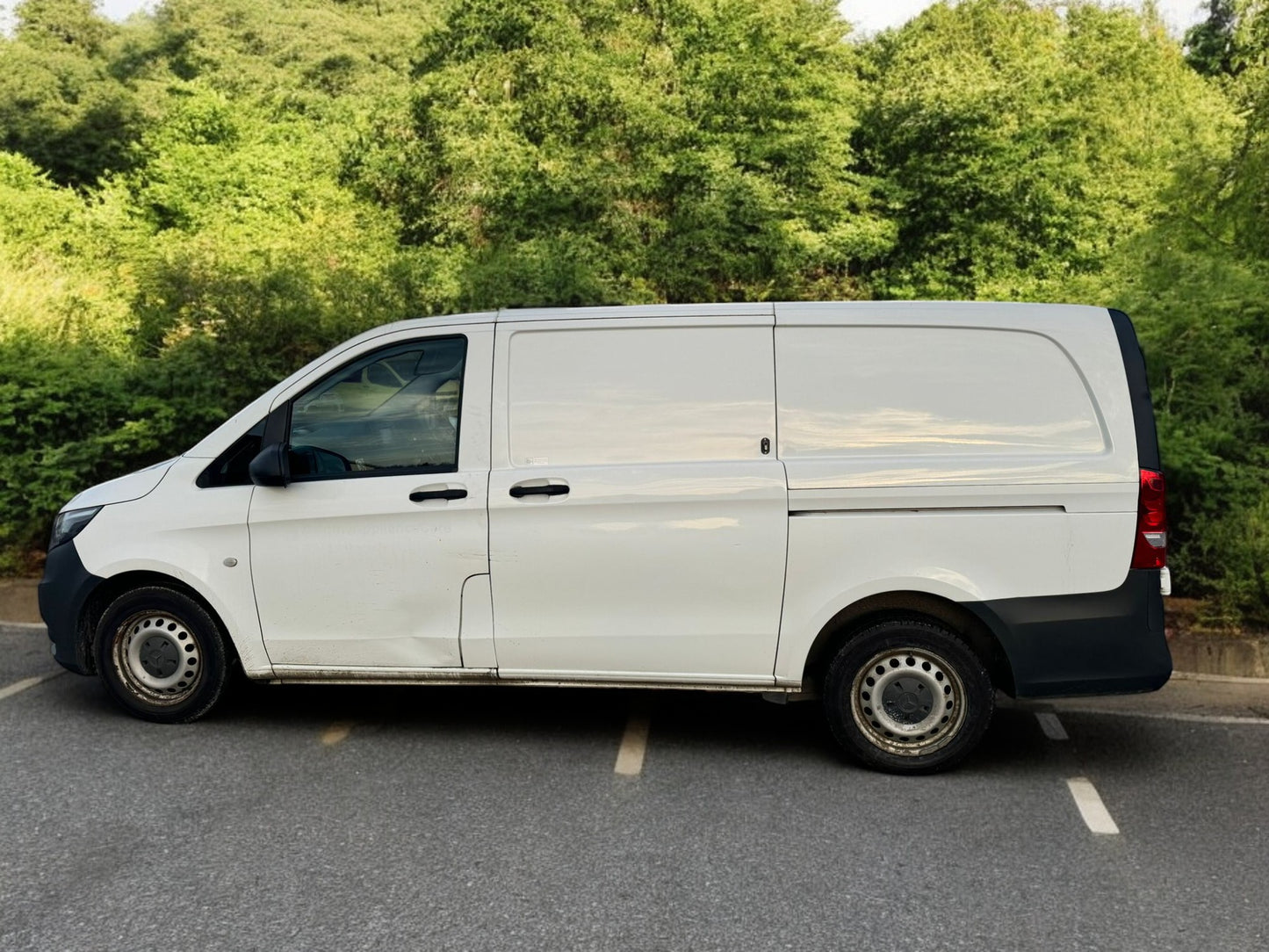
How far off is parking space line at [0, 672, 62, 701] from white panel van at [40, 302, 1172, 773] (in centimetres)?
188

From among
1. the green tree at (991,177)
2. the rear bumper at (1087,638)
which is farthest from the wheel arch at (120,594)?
the green tree at (991,177)

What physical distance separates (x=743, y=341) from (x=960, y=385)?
3.09 feet

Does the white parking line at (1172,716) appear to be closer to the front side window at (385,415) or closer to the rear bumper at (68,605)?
the front side window at (385,415)

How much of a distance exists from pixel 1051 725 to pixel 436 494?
10.8 ft

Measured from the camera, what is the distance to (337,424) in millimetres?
5781

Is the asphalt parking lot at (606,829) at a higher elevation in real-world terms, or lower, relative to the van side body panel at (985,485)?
lower

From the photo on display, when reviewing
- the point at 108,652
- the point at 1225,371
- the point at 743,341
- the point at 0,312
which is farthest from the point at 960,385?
the point at 0,312

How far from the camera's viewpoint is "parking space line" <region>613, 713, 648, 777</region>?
18.0 feet

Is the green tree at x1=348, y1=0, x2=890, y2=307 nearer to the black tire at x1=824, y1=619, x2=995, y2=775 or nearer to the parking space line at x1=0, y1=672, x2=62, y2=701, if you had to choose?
the parking space line at x1=0, y1=672, x2=62, y2=701

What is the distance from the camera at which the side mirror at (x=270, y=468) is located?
18.5ft

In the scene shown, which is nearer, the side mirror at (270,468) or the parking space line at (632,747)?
the parking space line at (632,747)

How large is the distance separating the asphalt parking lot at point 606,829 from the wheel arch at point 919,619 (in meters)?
0.50

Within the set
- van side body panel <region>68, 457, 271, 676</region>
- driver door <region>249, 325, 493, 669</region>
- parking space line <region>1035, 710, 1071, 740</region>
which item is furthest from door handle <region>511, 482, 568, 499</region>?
parking space line <region>1035, 710, 1071, 740</region>

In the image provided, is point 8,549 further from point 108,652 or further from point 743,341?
point 743,341
